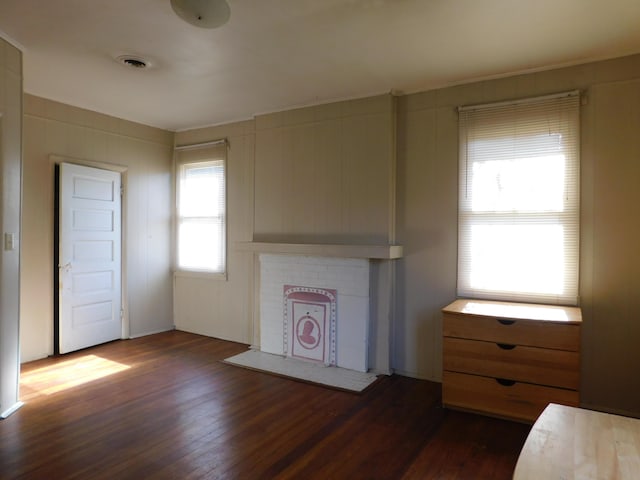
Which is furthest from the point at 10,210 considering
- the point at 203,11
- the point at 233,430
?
the point at 233,430

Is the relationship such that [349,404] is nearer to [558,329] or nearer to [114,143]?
[558,329]

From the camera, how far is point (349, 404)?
10.2ft

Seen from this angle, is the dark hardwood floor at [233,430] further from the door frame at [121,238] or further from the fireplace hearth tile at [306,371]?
the door frame at [121,238]

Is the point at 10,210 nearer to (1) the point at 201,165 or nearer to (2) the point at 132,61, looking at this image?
(2) the point at 132,61

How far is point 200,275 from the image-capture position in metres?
5.11

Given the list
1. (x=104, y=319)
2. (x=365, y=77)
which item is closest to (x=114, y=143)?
(x=104, y=319)

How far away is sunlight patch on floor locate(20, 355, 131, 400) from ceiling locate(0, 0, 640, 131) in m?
2.61

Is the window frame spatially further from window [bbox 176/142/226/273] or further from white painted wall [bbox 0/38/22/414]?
white painted wall [bbox 0/38/22/414]

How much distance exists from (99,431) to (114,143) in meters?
3.25

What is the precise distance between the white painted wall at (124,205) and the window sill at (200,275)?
161 mm

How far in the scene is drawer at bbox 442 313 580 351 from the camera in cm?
263

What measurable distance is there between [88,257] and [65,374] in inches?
51.1

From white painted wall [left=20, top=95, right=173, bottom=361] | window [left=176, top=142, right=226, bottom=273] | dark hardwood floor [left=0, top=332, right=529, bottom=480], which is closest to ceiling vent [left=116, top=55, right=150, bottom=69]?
white painted wall [left=20, top=95, right=173, bottom=361]

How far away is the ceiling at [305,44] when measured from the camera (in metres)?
2.38
